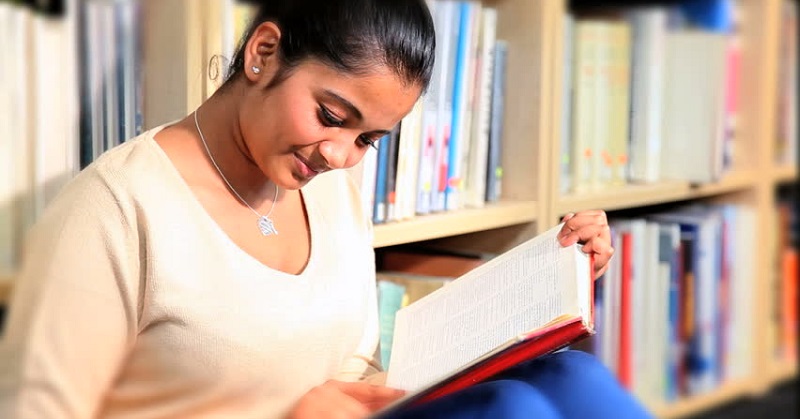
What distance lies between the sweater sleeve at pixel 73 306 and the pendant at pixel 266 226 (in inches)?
6.5

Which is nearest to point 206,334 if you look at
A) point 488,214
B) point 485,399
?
point 485,399

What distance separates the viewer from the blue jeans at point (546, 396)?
2.66 ft

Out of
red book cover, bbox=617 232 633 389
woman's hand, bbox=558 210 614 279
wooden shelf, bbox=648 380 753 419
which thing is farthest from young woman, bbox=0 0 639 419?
wooden shelf, bbox=648 380 753 419

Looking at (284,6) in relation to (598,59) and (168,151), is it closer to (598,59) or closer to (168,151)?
(168,151)

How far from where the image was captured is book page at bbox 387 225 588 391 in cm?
89

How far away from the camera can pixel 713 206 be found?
1.92 metres

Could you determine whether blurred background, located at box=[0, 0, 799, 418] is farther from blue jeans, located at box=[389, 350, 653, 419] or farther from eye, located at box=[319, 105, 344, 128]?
blue jeans, located at box=[389, 350, 653, 419]

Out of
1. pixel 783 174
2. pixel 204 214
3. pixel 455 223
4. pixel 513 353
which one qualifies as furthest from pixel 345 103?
pixel 783 174

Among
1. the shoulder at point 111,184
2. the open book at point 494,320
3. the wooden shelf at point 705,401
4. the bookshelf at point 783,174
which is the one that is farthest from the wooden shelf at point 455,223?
the bookshelf at point 783,174

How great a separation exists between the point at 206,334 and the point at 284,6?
294mm

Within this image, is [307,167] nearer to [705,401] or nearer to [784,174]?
[705,401]

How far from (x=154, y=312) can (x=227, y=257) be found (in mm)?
86

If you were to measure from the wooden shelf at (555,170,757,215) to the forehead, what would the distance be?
617 millimetres

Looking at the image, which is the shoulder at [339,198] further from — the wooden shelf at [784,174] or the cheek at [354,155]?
the wooden shelf at [784,174]
